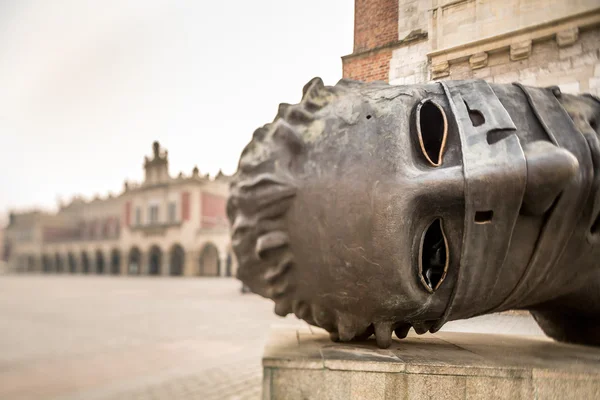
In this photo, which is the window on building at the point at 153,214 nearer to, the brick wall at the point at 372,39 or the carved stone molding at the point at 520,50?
the brick wall at the point at 372,39

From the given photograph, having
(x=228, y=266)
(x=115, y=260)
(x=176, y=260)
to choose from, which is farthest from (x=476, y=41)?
(x=115, y=260)

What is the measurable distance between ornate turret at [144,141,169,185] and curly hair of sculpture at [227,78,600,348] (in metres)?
30.4

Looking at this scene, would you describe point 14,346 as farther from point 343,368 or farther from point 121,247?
point 121,247

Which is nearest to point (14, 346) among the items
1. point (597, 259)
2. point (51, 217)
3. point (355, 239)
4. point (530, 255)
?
point (355, 239)

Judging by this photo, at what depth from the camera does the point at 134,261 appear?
109ft

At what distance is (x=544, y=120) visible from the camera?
1978 mm

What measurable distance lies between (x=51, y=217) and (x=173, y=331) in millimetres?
37773

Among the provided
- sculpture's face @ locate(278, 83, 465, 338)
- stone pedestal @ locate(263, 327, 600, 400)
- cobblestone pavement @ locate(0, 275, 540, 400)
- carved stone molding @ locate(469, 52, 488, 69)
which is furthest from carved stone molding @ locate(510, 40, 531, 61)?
stone pedestal @ locate(263, 327, 600, 400)

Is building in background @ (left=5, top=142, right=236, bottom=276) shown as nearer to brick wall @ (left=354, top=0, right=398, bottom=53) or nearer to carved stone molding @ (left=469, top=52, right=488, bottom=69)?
brick wall @ (left=354, top=0, right=398, bottom=53)

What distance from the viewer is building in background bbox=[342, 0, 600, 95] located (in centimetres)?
342

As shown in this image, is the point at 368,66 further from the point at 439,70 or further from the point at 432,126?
the point at 432,126

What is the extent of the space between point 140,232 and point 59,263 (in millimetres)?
12067

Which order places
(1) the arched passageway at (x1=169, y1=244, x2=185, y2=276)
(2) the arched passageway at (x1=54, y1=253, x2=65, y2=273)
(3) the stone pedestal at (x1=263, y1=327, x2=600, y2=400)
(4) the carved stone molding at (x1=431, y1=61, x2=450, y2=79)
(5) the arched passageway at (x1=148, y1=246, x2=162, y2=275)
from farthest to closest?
1. (2) the arched passageway at (x1=54, y1=253, x2=65, y2=273)
2. (5) the arched passageway at (x1=148, y1=246, x2=162, y2=275)
3. (1) the arched passageway at (x1=169, y1=244, x2=185, y2=276)
4. (4) the carved stone molding at (x1=431, y1=61, x2=450, y2=79)
5. (3) the stone pedestal at (x1=263, y1=327, x2=600, y2=400)

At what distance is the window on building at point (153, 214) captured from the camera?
31328 millimetres
